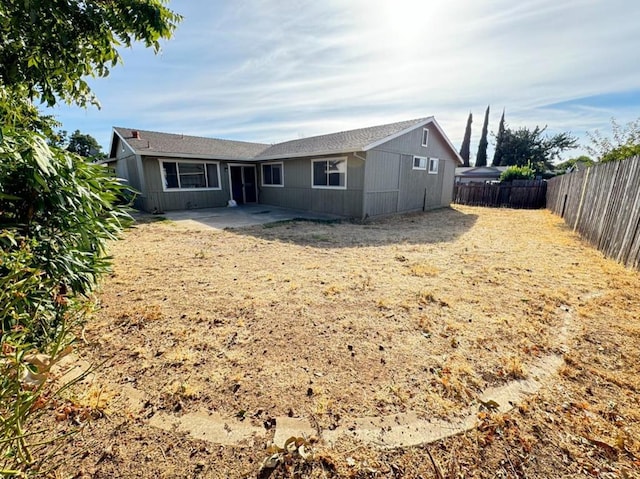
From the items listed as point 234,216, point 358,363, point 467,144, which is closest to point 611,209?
point 358,363

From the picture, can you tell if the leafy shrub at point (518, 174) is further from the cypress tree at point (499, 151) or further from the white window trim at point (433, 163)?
the cypress tree at point (499, 151)

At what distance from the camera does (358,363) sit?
2.42m

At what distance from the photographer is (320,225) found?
30.2ft

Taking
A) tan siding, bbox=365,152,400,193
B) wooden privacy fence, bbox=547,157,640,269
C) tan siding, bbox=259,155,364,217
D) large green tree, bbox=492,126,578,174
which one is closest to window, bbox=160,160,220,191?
tan siding, bbox=259,155,364,217

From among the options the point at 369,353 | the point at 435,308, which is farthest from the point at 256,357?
the point at 435,308

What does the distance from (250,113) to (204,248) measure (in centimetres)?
1743

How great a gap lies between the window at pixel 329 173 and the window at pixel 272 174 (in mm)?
2286

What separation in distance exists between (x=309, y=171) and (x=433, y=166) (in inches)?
259

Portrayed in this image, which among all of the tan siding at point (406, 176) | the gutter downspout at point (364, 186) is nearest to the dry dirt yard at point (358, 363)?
the gutter downspout at point (364, 186)

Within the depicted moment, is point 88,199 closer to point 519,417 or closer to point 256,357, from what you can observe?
point 256,357

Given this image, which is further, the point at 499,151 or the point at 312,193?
the point at 499,151

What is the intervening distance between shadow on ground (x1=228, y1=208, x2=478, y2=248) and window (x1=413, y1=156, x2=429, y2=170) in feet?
9.22

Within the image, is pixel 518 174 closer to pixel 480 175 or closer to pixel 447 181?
pixel 447 181

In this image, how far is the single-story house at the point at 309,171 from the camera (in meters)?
10.2
